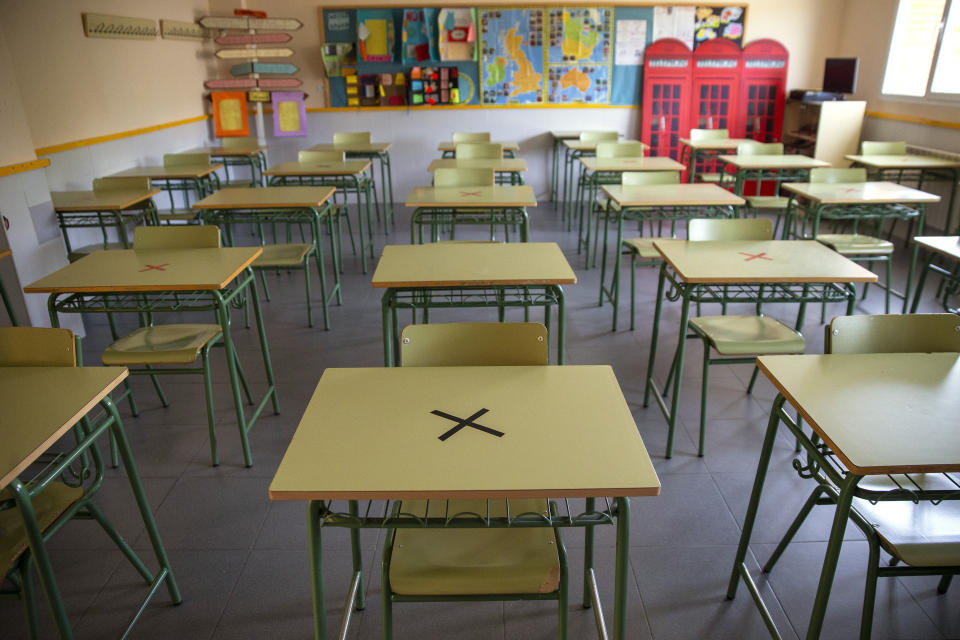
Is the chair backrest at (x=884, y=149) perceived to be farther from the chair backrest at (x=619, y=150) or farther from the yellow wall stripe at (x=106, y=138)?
the yellow wall stripe at (x=106, y=138)

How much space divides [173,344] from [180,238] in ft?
1.91

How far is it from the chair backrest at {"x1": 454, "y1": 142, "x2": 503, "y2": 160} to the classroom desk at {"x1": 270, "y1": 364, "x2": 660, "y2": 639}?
404 centimetres

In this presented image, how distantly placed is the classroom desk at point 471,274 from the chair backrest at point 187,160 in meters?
3.23

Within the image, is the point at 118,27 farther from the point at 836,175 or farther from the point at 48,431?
the point at 836,175

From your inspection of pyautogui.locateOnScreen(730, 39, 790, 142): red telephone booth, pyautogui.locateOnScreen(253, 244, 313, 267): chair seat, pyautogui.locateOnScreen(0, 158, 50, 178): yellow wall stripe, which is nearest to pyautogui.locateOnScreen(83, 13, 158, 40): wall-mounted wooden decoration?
pyautogui.locateOnScreen(0, 158, 50, 178): yellow wall stripe

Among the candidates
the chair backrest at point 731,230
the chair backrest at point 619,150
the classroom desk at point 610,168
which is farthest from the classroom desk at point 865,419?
the chair backrest at point 619,150

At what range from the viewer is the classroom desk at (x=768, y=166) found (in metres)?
5.09

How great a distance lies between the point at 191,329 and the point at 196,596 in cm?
122

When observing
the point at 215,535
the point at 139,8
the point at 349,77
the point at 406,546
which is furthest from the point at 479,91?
the point at 406,546

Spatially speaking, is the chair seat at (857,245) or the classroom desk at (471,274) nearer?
the classroom desk at (471,274)

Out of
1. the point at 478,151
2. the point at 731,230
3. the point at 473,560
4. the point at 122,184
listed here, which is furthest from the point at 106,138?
the point at 473,560

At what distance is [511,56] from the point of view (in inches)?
290

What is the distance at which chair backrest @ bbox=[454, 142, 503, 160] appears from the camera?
5.49 m

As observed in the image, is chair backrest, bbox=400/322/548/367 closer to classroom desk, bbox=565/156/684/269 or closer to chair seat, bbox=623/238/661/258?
chair seat, bbox=623/238/661/258
